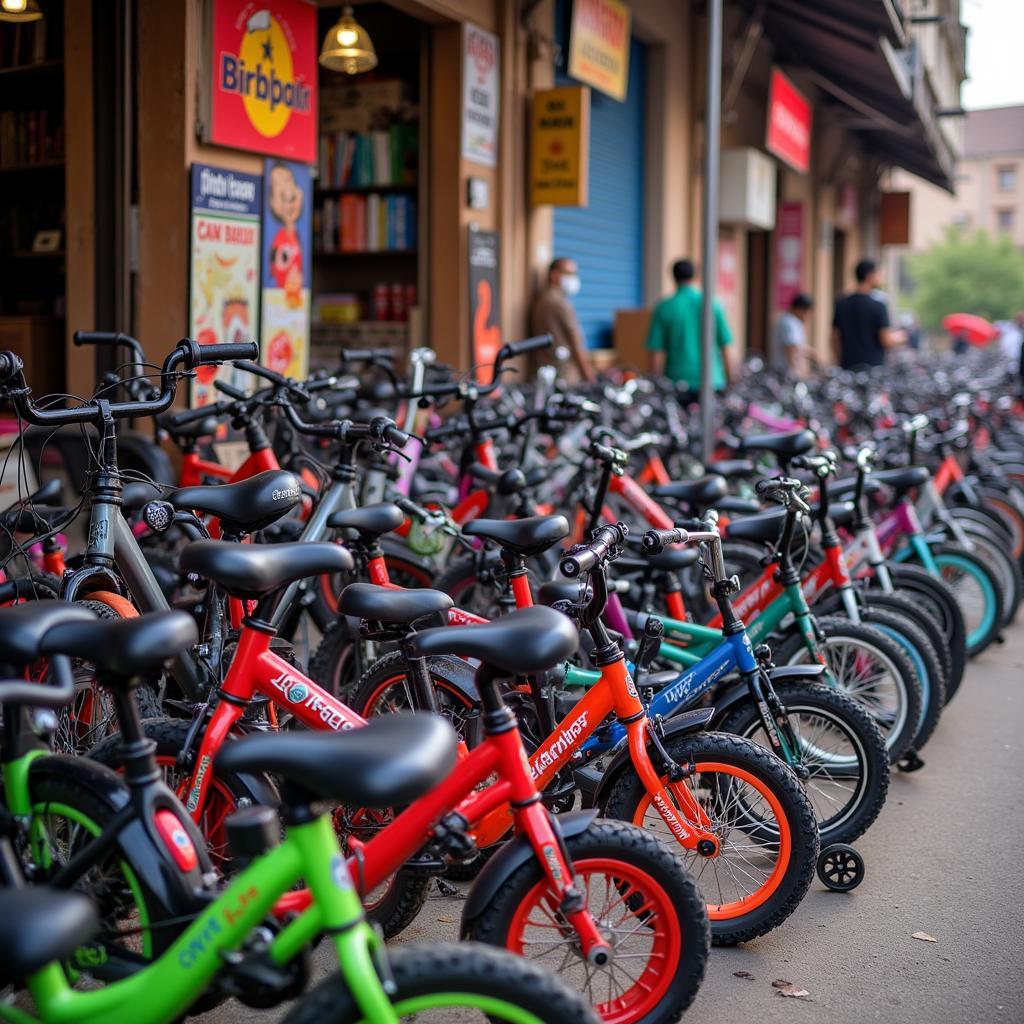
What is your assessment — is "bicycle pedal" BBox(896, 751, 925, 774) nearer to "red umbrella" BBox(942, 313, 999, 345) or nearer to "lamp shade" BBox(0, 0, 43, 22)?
"lamp shade" BBox(0, 0, 43, 22)

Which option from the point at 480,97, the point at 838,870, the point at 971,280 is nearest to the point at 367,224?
the point at 480,97

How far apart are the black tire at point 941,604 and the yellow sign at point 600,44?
523 cm

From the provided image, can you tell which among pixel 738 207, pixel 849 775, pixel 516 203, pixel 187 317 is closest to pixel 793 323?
pixel 738 207

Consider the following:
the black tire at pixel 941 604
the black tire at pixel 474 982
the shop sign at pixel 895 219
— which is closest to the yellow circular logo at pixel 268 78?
the black tire at pixel 941 604

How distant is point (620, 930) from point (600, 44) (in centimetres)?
833

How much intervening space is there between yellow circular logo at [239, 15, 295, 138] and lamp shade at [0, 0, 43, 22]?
0.99 metres

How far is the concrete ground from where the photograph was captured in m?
3.14

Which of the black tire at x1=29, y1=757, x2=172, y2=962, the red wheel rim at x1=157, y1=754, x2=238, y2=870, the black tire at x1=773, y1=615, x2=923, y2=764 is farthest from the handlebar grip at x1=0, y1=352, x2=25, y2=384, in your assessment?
the black tire at x1=773, y1=615, x2=923, y2=764

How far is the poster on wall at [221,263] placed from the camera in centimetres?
630

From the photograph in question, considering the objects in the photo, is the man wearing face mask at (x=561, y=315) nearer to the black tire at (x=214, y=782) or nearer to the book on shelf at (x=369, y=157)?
the book on shelf at (x=369, y=157)

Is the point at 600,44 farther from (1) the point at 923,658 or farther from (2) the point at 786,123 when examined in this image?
(1) the point at 923,658

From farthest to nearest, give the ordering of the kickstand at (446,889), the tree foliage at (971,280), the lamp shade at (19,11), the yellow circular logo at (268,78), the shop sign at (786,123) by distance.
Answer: the tree foliage at (971,280) → the shop sign at (786,123) → the yellow circular logo at (268,78) → the lamp shade at (19,11) → the kickstand at (446,889)

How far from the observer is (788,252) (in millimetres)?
18906

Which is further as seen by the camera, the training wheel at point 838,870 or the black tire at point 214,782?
the training wheel at point 838,870
